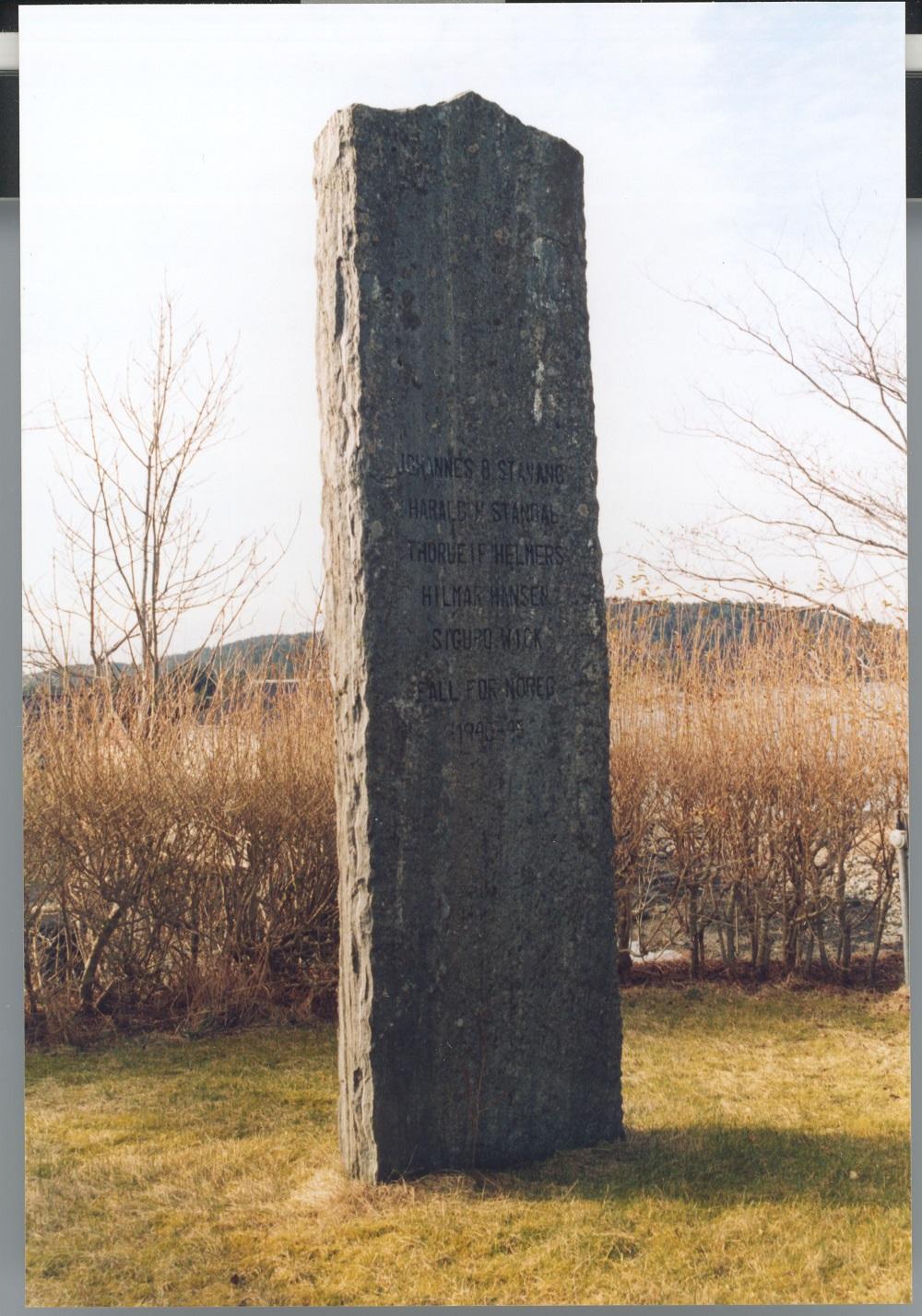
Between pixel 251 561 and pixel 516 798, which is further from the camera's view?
pixel 251 561

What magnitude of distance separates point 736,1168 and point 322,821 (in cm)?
191

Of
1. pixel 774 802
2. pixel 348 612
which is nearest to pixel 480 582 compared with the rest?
pixel 348 612

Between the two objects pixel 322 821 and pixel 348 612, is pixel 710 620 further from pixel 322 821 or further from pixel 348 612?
pixel 348 612

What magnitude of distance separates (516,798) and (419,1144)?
0.86 metres

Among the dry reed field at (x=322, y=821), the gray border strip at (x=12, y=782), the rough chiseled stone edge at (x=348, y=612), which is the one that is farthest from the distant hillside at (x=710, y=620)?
the rough chiseled stone edge at (x=348, y=612)

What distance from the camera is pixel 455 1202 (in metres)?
2.94

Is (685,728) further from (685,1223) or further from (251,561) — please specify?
(685,1223)

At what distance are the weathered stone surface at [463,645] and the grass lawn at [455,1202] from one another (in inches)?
6.1

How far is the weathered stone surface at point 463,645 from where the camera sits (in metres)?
2.96

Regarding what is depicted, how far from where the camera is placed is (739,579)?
16.4ft

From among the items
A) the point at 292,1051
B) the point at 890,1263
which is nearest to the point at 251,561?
the point at 292,1051

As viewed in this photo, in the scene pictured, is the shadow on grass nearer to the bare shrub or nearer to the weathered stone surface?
the weathered stone surface

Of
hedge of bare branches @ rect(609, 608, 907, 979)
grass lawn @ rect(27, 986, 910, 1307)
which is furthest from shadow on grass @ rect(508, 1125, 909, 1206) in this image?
hedge of bare branches @ rect(609, 608, 907, 979)

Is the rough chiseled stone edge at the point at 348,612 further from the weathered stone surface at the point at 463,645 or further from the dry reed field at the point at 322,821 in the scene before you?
the dry reed field at the point at 322,821
